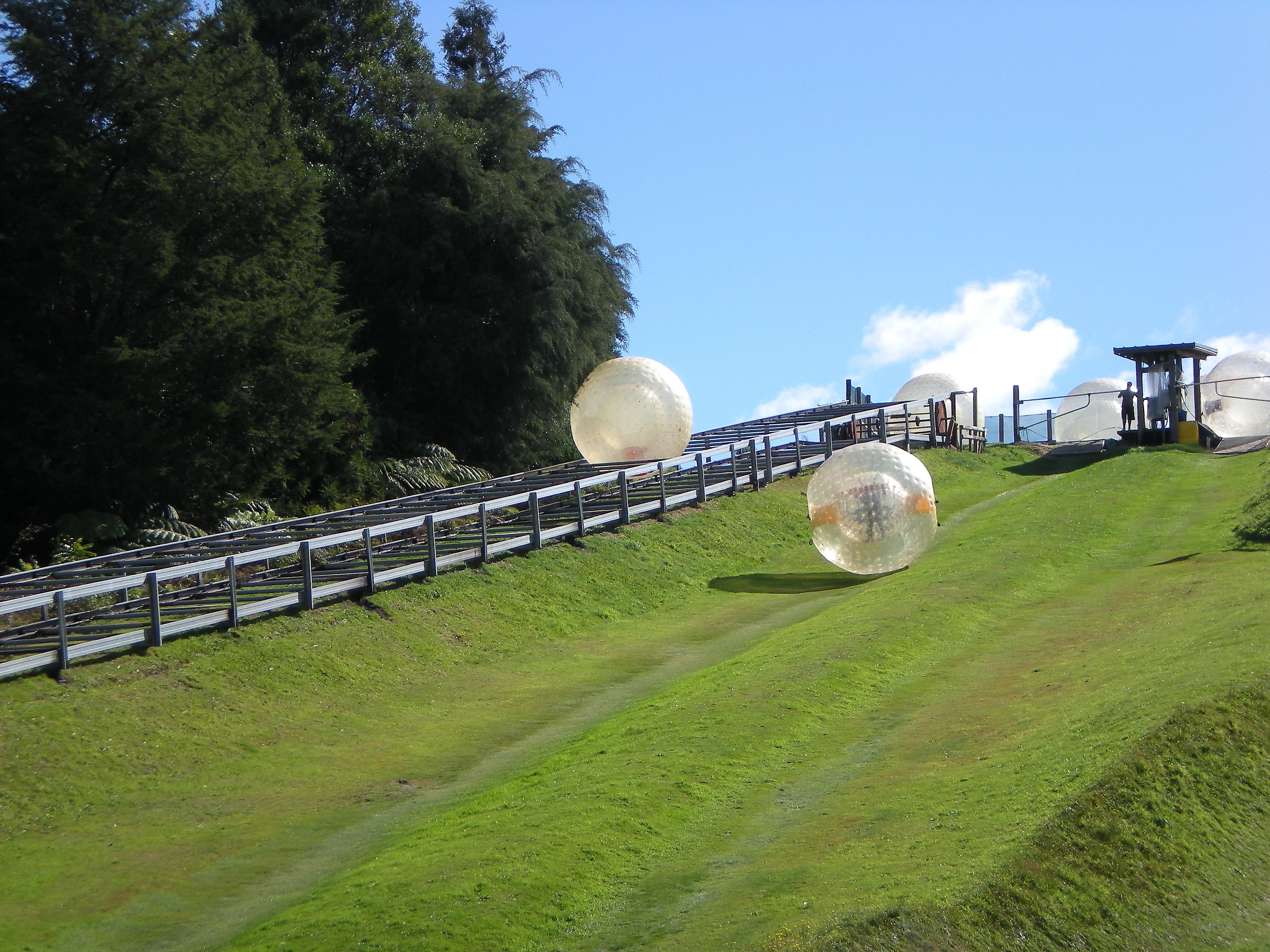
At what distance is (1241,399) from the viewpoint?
43.6 metres

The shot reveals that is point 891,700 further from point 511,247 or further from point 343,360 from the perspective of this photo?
point 511,247

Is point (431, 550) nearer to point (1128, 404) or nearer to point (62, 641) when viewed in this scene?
point (62, 641)

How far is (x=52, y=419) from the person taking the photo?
3033 centimetres

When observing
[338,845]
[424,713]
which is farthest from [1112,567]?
[338,845]

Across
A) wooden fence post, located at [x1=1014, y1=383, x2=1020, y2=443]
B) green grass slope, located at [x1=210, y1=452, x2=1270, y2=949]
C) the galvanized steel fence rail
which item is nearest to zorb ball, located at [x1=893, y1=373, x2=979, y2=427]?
wooden fence post, located at [x1=1014, y1=383, x2=1020, y2=443]

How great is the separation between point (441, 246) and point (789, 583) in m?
20.7

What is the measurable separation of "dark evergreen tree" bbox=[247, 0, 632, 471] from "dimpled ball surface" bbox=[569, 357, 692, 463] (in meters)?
10.0

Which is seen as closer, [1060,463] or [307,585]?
[307,585]

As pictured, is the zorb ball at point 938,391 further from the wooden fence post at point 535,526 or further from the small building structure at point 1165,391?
the wooden fence post at point 535,526

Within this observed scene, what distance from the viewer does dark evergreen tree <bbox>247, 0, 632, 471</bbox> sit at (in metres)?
42.7

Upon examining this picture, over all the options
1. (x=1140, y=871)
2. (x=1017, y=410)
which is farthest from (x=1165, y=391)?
(x=1140, y=871)

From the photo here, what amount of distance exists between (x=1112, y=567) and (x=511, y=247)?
79.6 ft

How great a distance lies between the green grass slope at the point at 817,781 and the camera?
10.2 metres

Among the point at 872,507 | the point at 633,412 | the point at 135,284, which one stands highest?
the point at 135,284
